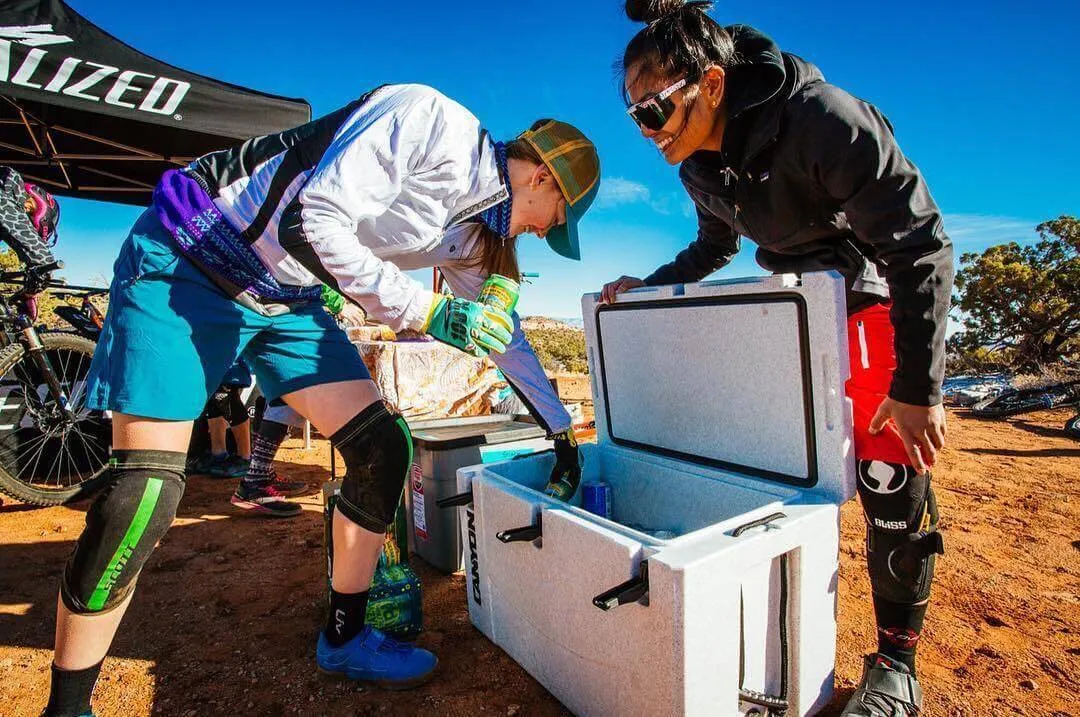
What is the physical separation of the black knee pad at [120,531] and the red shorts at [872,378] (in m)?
1.65

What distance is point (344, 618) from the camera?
1.54 meters

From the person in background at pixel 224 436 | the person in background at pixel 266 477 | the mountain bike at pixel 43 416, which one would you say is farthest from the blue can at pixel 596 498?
the person in background at pixel 224 436

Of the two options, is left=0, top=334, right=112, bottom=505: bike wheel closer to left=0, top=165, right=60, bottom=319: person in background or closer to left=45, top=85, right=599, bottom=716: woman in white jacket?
left=0, top=165, right=60, bottom=319: person in background

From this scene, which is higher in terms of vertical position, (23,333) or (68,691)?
(23,333)

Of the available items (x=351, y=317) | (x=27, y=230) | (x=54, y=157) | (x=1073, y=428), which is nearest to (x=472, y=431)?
(x=27, y=230)

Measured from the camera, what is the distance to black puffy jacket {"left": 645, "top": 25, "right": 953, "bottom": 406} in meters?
1.08

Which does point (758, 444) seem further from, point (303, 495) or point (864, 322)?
point (303, 495)

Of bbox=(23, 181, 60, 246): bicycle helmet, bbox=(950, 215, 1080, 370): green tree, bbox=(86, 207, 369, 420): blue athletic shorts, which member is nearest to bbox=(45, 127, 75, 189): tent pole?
bbox=(23, 181, 60, 246): bicycle helmet

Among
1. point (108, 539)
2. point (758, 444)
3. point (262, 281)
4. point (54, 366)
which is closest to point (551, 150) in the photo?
point (262, 281)

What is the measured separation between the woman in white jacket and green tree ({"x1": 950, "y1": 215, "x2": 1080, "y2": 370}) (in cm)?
1214

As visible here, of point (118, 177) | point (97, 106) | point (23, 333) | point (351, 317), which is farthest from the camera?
point (351, 317)

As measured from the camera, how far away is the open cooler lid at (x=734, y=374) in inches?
50.5

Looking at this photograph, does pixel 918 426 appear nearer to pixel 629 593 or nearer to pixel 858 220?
pixel 858 220

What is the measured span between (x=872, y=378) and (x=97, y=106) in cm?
478
